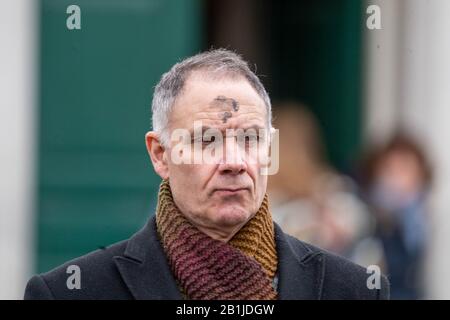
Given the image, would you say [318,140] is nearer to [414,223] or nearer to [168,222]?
[414,223]

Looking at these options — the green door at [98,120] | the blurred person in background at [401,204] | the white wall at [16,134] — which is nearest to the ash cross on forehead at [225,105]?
the blurred person in background at [401,204]

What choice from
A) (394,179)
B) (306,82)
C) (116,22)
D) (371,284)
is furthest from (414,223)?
(306,82)

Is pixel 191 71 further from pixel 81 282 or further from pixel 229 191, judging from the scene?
pixel 81 282

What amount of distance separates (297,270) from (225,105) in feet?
1.50

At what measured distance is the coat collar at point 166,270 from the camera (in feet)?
11.0

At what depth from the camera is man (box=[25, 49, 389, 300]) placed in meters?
3.25

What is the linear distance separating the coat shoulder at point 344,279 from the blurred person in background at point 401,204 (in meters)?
2.08

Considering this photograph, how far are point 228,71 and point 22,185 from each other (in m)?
4.79

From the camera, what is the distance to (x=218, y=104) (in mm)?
3236

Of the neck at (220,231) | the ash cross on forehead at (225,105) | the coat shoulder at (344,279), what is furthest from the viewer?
the coat shoulder at (344,279)

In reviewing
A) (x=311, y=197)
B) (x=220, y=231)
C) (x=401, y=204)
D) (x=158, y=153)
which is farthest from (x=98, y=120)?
(x=220, y=231)

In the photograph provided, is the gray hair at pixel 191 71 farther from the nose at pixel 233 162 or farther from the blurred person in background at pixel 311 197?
the blurred person in background at pixel 311 197

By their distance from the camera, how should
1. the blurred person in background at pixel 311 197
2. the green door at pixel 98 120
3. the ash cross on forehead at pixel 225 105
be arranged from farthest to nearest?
the green door at pixel 98 120 < the blurred person in background at pixel 311 197 < the ash cross on forehead at pixel 225 105

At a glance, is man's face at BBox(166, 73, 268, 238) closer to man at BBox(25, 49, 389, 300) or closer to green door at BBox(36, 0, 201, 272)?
man at BBox(25, 49, 389, 300)
